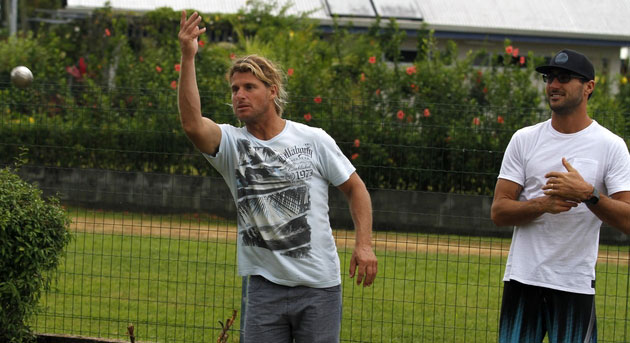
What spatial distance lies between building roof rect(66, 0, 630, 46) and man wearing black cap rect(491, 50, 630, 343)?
51.2 feet

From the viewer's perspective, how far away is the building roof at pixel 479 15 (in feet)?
65.7

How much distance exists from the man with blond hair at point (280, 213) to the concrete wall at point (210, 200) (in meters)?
2.69

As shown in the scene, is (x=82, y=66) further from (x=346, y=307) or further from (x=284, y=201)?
(x=284, y=201)

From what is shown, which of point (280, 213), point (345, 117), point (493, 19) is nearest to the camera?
point (280, 213)

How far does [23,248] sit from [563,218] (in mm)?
3344

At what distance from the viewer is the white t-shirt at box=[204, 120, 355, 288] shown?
381cm

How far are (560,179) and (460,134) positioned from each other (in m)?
3.19

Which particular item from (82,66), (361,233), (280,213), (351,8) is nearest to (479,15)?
(351,8)

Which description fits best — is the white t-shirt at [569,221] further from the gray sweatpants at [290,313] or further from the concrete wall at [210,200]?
the concrete wall at [210,200]

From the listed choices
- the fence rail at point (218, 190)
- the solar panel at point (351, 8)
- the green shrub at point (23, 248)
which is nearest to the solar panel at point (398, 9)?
the solar panel at point (351, 8)

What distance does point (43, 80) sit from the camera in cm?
1091

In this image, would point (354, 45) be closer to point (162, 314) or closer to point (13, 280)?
point (162, 314)

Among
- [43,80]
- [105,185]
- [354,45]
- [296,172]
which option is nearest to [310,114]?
[105,185]

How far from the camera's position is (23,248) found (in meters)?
5.52
